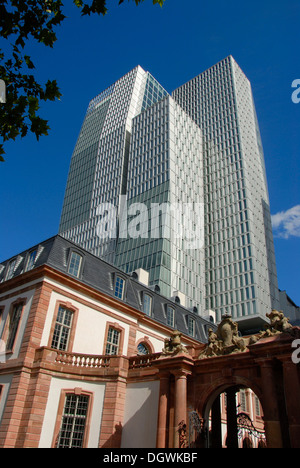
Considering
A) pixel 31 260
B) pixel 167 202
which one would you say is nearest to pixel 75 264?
pixel 31 260

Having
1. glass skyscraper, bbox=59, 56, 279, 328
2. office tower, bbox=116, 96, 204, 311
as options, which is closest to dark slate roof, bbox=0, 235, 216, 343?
office tower, bbox=116, 96, 204, 311

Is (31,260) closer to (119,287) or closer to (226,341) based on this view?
(119,287)

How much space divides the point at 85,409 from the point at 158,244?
5555cm

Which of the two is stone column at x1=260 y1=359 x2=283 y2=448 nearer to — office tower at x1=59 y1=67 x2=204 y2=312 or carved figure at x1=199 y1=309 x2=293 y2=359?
carved figure at x1=199 y1=309 x2=293 y2=359

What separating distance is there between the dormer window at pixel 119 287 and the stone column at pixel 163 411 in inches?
436

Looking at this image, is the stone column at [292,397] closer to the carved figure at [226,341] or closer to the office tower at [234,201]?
the carved figure at [226,341]

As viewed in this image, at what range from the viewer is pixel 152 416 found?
19.4 metres

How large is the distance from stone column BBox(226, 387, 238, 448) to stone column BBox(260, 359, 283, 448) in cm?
474

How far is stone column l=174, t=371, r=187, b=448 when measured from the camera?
16981 mm

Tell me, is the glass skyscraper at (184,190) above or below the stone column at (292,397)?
above

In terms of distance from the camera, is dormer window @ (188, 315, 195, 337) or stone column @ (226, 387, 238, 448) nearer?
stone column @ (226, 387, 238, 448)

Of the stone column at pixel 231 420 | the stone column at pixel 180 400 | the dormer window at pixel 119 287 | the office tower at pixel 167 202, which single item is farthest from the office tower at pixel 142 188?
the stone column at pixel 180 400

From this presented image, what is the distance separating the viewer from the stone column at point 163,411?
17344 millimetres
